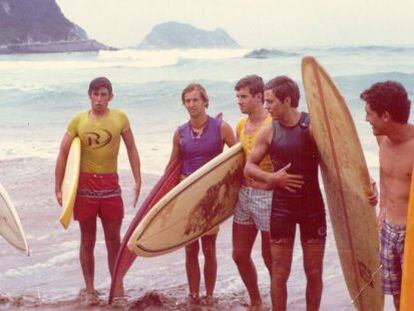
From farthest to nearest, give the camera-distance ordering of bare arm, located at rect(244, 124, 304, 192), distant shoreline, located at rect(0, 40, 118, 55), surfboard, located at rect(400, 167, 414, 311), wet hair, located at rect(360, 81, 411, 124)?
distant shoreline, located at rect(0, 40, 118, 55)
bare arm, located at rect(244, 124, 304, 192)
wet hair, located at rect(360, 81, 411, 124)
surfboard, located at rect(400, 167, 414, 311)

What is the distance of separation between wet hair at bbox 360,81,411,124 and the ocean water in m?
1.92

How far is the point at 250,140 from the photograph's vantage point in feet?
14.4

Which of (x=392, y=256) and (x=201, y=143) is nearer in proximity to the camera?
(x=392, y=256)

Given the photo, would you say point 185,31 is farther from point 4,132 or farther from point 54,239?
point 54,239

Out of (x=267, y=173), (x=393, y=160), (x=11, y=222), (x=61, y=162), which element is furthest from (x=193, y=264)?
(x=393, y=160)

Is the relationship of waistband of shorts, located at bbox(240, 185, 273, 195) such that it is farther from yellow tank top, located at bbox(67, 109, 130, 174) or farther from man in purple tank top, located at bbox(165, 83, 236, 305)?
yellow tank top, located at bbox(67, 109, 130, 174)

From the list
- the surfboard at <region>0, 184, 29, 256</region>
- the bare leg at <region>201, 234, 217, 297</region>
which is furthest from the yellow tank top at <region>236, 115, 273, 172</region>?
the surfboard at <region>0, 184, 29, 256</region>

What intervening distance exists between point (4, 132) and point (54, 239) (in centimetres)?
1066

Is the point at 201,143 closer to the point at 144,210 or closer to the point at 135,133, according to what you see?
the point at 144,210

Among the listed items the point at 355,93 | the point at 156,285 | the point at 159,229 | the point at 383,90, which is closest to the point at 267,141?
the point at 383,90

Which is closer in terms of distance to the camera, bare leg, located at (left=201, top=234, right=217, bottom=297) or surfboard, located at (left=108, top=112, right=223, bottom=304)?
bare leg, located at (left=201, top=234, right=217, bottom=297)

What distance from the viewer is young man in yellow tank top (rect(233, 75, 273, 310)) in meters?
4.29

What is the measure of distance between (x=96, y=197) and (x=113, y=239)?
0.32 metres

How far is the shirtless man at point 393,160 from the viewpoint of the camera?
337 centimetres
